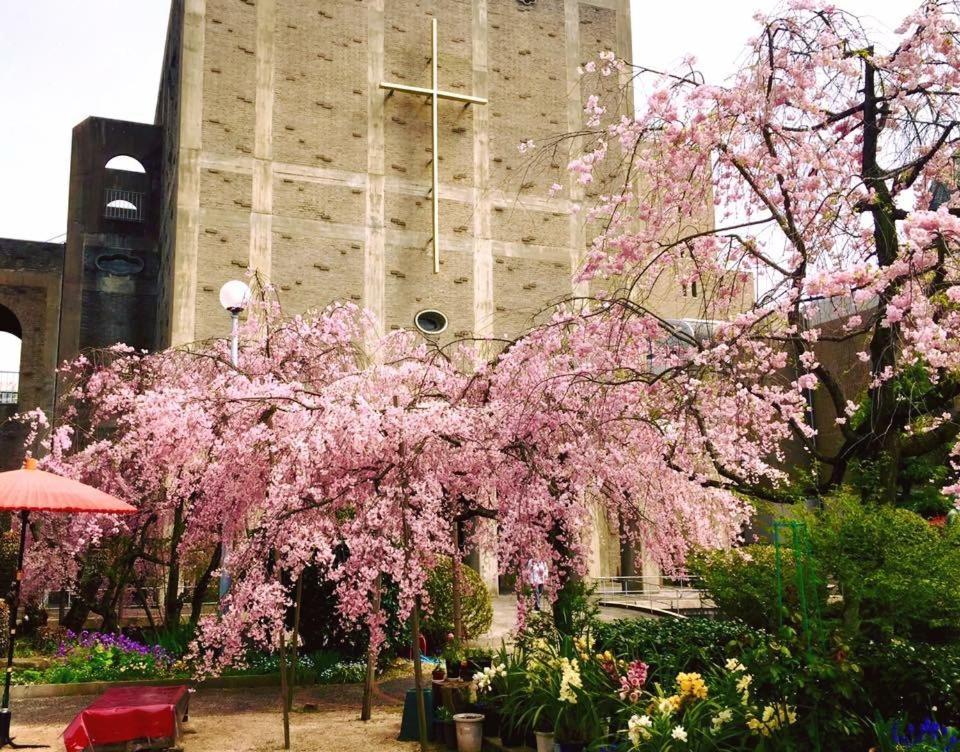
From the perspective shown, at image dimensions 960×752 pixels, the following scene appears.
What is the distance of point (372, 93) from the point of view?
89.1 feet

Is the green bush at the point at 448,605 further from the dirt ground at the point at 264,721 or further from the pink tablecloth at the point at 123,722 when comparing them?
the pink tablecloth at the point at 123,722

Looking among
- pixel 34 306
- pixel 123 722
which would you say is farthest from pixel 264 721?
pixel 34 306

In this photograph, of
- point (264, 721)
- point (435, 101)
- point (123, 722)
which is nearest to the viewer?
point (123, 722)

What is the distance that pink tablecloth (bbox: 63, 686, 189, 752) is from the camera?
8625 millimetres

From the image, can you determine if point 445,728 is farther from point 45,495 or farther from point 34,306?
point 34,306

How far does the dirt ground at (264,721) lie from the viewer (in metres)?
9.80

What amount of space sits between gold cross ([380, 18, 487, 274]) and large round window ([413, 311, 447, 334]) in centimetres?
129

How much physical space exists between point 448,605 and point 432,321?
1249 cm

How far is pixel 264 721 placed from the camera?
11.0 metres

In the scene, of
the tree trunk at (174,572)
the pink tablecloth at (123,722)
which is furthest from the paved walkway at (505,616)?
the pink tablecloth at (123,722)

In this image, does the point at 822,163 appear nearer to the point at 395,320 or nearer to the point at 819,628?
the point at 819,628

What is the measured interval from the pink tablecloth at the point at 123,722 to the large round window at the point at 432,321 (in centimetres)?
1789

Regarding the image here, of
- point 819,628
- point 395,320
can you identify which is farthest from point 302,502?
point 395,320

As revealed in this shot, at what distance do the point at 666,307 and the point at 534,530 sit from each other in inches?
992
